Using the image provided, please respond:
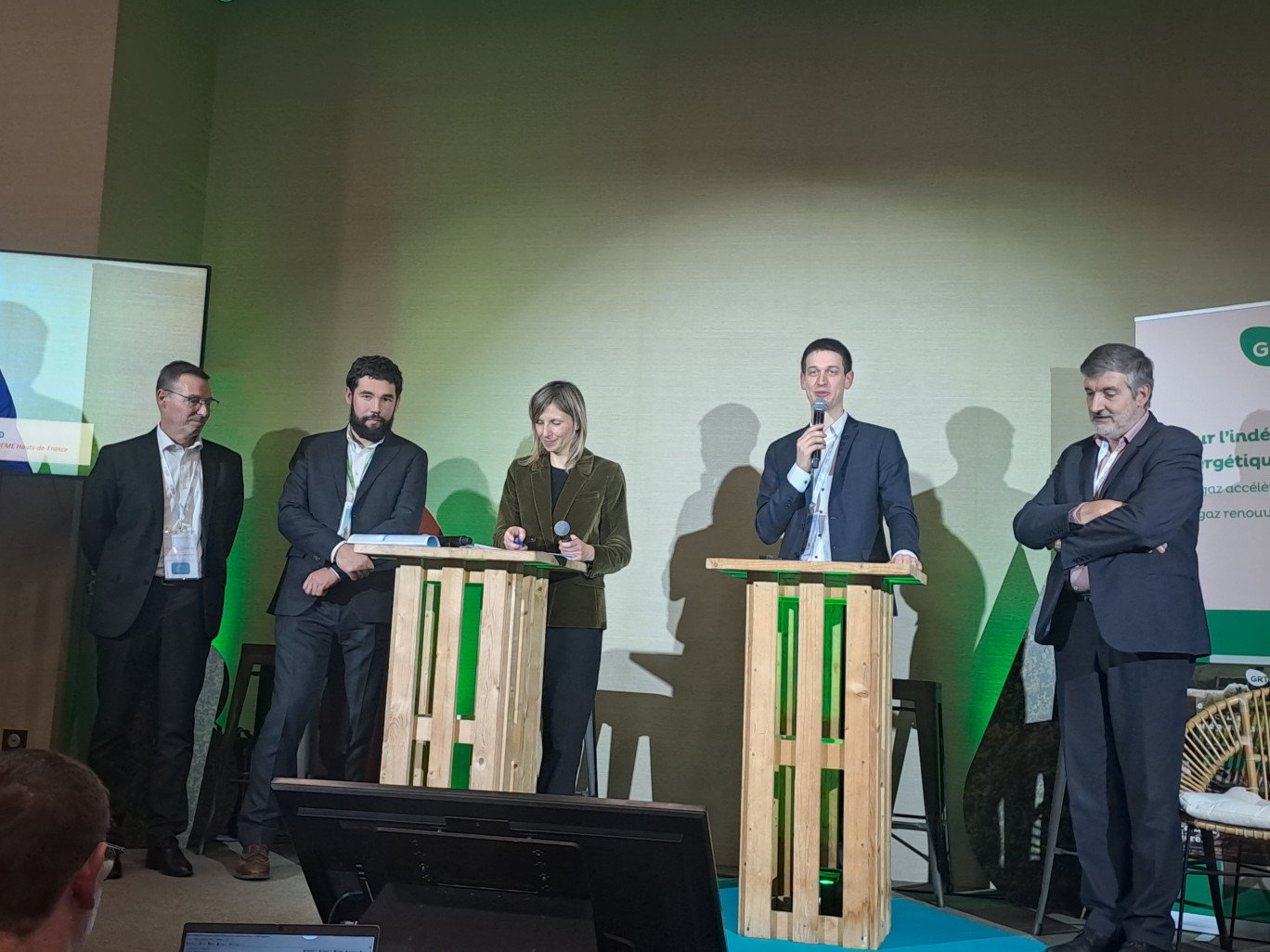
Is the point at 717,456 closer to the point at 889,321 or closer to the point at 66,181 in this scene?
the point at 889,321

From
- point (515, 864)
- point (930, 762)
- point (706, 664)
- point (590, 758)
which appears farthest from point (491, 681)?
point (515, 864)

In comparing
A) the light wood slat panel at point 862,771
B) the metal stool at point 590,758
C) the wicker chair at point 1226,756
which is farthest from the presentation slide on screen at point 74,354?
the wicker chair at point 1226,756

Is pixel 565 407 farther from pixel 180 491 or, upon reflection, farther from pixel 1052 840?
pixel 1052 840

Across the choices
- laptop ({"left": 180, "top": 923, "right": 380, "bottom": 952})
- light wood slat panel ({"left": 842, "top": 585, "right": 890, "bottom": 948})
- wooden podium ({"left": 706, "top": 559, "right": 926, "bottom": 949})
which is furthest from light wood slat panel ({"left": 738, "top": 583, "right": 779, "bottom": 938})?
laptop ({"left": 180, "top": 923, "right": 380, "bottom": 952})

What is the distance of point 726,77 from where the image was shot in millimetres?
5426

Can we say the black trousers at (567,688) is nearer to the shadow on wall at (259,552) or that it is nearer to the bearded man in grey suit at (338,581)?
the bearded man in grey suit at (338,581)

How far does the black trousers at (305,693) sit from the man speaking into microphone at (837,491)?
154 cm

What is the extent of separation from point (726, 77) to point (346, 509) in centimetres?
266

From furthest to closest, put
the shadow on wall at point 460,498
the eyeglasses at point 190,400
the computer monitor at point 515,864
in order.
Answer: the shadow on wall at point 460,498, the eyeglasses at point 190,400, the computer monitor at point 515,864

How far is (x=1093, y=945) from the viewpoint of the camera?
3.41m

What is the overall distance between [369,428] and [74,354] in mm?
1362

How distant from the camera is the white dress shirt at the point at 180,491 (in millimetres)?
4496

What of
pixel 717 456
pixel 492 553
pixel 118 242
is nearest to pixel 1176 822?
pixel 492 553

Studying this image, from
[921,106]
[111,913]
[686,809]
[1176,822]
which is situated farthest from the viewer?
[921,106]
